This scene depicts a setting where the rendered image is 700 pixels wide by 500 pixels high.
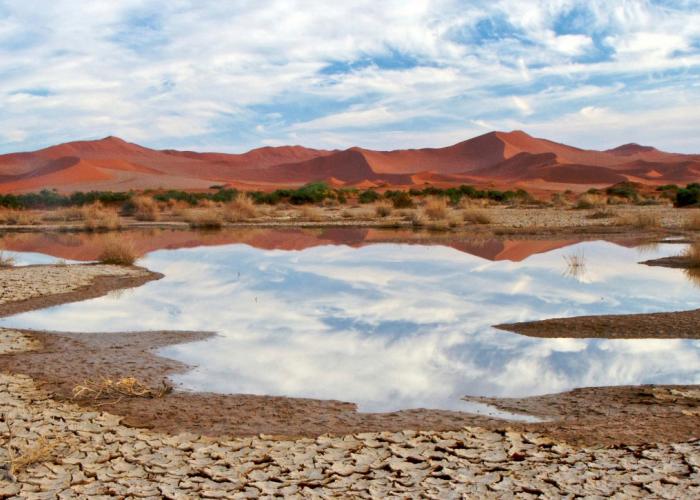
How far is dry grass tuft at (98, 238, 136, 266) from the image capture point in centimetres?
1863

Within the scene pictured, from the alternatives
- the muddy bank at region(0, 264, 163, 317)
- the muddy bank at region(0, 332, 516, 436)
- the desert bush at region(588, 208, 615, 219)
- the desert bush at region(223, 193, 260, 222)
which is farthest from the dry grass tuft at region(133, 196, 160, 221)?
the muddy bank at region(0, 332, 516, 436)

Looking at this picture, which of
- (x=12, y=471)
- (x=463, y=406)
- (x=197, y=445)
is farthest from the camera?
(x=463, y=406)

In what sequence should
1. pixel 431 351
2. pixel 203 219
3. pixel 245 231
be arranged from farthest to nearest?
pixel 203 219 → pixel 245 231 → pixel 431 351

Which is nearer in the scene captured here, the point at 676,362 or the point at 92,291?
the point at 676,362

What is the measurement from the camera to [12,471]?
17.6 ft

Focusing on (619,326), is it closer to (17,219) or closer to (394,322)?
(394,322)

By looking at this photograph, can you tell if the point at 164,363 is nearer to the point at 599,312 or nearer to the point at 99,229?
the point at 599,312

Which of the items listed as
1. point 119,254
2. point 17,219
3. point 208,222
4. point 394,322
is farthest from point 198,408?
point 17,219

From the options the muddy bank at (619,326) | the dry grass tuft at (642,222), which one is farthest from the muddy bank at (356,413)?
the dry grass tuft at (642,222)

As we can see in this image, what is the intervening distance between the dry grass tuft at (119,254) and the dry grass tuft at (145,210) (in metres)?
19.2

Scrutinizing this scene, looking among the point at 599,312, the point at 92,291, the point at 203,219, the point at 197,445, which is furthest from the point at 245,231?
the point at 197,445

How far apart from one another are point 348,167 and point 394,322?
351 feet

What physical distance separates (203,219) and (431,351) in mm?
25857

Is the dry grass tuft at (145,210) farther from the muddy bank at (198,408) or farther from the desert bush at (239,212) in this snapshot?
the muddy bank at (198,408)
